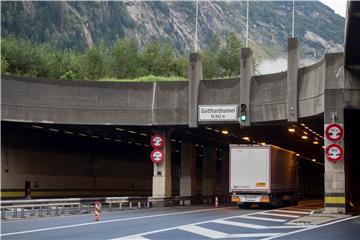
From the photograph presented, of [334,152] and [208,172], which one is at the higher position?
[334,152]

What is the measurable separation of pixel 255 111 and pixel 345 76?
7771mm

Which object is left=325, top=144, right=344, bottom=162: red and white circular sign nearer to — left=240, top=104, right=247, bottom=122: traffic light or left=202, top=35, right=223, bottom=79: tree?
left=240, top=104, right=247, bottom=122: traffic light

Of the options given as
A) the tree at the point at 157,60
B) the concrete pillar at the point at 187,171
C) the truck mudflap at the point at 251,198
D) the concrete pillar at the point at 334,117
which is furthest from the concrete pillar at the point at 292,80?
the tree at the point at 157,60

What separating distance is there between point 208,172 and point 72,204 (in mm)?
22701

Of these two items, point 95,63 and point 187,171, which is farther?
point 95,63

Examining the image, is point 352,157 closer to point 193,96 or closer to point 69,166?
point 193,96

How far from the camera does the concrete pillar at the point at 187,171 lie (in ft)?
157

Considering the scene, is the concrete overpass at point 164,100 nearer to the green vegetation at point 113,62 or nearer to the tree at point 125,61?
the green vegetation at point 113,62

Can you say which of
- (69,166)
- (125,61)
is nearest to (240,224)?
(69,166)

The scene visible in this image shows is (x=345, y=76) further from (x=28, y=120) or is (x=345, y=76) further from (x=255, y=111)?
(x=28, y=120)

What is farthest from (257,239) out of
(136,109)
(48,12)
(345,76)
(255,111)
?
(48,12)

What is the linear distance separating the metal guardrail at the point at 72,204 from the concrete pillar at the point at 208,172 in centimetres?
335

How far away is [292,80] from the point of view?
3553 centimetres

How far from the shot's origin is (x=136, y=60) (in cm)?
7150
